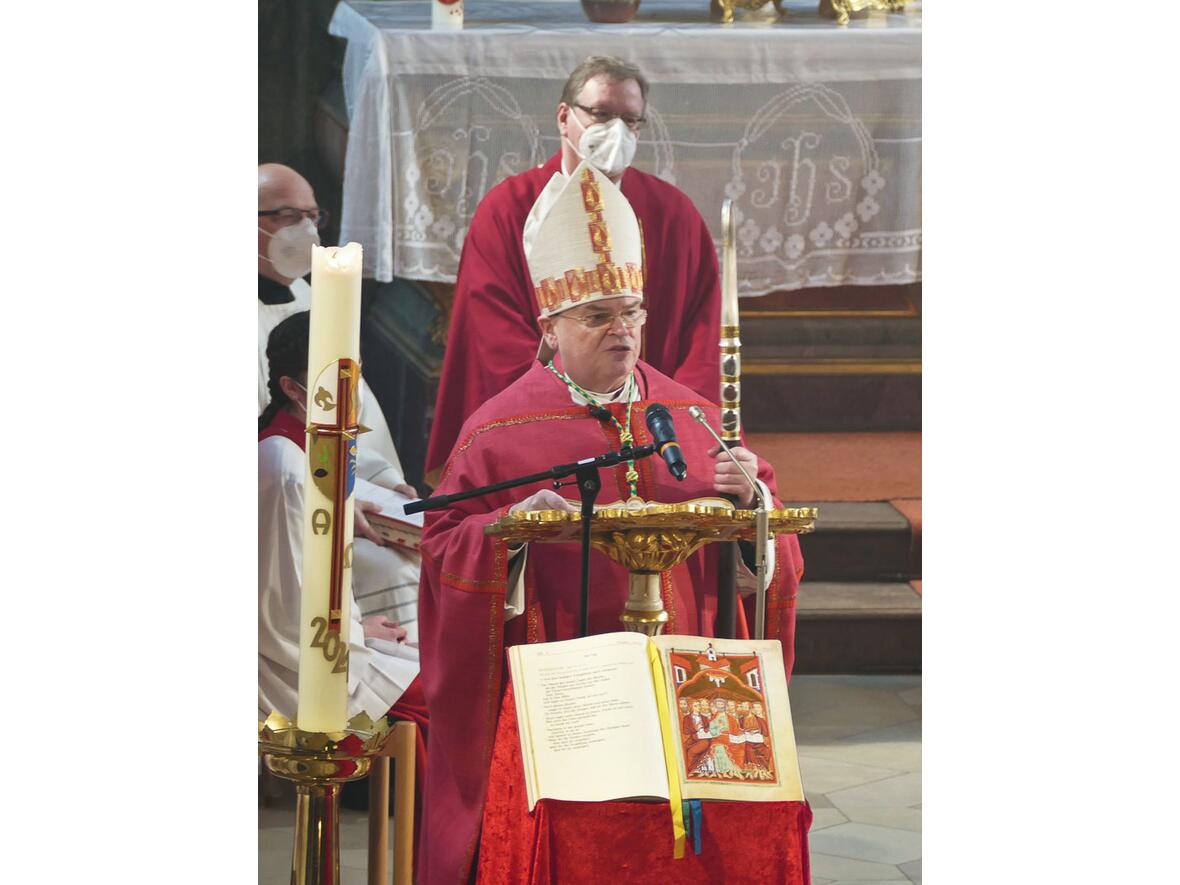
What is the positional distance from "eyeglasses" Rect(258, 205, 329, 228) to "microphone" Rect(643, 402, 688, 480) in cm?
139

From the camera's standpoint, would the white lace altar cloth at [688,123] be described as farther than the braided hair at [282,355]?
No

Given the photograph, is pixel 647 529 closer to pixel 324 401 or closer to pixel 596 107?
pixel 324 401

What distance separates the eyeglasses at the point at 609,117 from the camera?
3.94 meters

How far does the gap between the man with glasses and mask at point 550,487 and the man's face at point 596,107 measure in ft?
1.51

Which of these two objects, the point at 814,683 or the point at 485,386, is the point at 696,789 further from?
the point at 814,683

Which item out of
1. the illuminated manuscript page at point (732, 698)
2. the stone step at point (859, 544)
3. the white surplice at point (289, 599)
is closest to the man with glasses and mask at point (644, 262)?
the white surplice at point (289, 599)

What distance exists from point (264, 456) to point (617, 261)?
4.08 ft

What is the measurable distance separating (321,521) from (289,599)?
260cm

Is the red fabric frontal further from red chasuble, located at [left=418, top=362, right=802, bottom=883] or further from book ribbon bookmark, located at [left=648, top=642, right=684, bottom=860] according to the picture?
red chasuble, located at [left=418, top=362, right=802, bottom=883]

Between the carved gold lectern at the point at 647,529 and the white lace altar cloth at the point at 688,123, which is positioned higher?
the white lace altar cloth at the point at 688,123

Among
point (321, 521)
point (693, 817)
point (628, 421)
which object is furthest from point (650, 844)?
point (321, 521)

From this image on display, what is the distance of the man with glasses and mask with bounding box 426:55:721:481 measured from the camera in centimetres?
385

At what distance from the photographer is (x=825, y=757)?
430 cm

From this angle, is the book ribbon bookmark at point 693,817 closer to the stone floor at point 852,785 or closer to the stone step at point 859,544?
the stone floor at point 852,785
